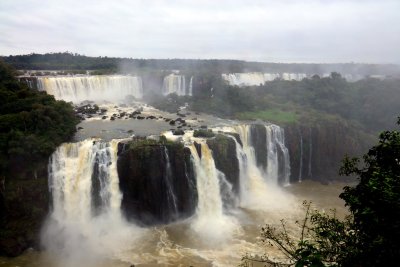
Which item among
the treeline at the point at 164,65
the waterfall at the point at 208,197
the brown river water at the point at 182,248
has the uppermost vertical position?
the treeline at the point at 164,65

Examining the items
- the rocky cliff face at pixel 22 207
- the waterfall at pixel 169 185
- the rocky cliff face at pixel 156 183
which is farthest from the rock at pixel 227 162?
the rocky cliff face at pixel 22 207

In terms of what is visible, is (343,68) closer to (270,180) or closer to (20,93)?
(270,180)

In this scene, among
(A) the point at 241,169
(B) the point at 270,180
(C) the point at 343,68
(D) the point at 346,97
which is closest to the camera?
(A) the point at 241,169

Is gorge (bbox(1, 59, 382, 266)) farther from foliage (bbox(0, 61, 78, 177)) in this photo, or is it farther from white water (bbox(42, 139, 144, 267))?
foliage (bbox(0, 61, 78, 177))

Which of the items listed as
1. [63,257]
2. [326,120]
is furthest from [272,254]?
[326,120]

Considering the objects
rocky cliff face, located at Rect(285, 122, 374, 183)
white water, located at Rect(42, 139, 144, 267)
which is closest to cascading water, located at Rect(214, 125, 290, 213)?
rocky cliff face, located at Rect(285, 122, 374, 183)

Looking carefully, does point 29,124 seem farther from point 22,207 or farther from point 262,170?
point 262,170

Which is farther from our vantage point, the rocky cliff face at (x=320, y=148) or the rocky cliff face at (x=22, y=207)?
the rocky cliff face at (x=320, y=148)

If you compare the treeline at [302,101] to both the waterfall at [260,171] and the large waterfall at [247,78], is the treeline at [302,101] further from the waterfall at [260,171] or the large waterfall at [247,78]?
the large waterfall at [247,78]
